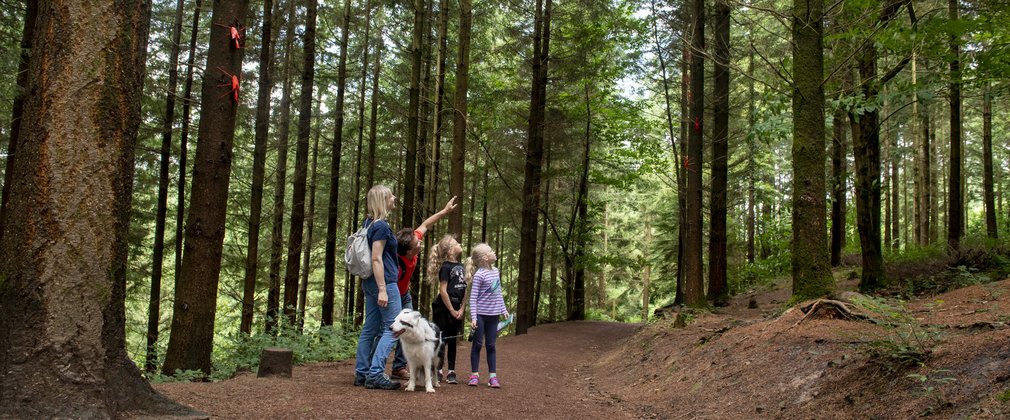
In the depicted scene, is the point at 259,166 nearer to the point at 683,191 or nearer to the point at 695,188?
the point at 695,188

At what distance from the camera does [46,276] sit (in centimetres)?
327

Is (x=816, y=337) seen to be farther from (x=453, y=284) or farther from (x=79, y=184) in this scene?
(x=79, y=184)

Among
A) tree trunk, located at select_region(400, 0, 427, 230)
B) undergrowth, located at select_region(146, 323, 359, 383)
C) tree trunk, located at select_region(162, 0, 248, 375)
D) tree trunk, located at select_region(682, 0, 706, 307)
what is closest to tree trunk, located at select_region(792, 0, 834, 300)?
tree trunk, located at select_region(682, 0, 706, 307)

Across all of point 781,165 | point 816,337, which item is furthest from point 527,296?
point 781,165

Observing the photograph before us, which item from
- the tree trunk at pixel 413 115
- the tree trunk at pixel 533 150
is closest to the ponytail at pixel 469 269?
the tree trunk at pixel 413 115

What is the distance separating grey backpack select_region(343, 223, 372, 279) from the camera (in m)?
6.30

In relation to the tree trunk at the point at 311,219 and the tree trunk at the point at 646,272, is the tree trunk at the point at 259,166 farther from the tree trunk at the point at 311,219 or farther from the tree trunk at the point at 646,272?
the tree trunk at the point at 646,272

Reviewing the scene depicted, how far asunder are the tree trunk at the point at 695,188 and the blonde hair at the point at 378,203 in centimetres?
1013

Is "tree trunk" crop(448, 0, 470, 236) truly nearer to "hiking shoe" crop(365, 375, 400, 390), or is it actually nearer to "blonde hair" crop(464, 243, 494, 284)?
"blonde hair" crop(464, 243, 494, 284)

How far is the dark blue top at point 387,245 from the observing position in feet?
20.5

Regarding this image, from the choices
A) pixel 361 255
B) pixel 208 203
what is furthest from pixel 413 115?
pixel 361 255

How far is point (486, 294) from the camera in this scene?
290 inches

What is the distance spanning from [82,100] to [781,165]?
1391 inches

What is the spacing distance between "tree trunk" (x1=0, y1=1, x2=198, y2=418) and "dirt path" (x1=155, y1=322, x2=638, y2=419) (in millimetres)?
1203
